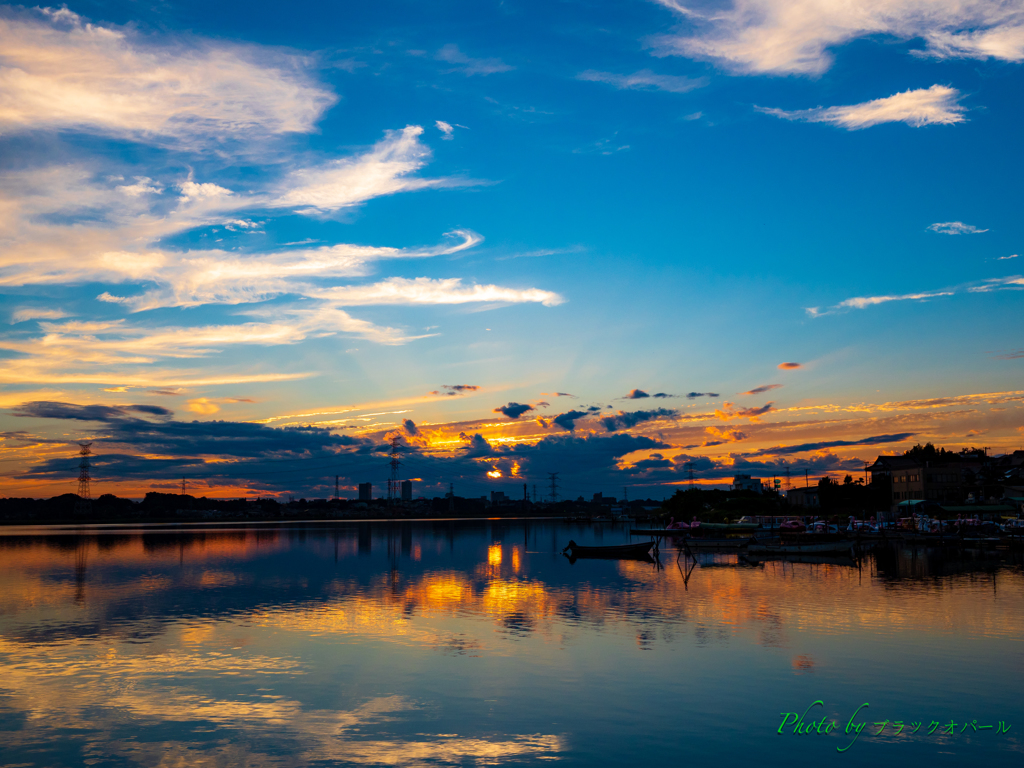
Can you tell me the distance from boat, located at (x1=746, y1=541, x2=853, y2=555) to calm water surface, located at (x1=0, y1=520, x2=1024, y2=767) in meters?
36.9

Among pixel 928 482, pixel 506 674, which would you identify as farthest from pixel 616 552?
pixel 928 482

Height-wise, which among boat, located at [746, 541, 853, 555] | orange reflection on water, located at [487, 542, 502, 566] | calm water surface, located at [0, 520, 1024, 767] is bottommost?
orange reflection on water, located at [487, 542, 502, 566]

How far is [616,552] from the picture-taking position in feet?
360

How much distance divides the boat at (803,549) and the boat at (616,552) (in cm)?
1543

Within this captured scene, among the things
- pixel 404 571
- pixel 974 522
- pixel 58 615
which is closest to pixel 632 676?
pixel 58 615

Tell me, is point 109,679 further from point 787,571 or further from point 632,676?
point 787,571

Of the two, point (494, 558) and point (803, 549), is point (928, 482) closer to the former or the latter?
point (803, 549)

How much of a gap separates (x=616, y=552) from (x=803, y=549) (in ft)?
87.1

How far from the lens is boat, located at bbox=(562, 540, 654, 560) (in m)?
108

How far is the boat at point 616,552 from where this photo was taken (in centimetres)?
10754

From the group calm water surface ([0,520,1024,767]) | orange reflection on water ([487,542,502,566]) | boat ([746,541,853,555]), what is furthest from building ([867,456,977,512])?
calm water surface ([0,520,1024,767])

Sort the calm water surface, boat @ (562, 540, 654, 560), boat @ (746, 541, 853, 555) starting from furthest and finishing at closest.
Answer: boat @ (562, 540, 654, 560)
boat @ (746, 541, 853, 555)
the calm water surface

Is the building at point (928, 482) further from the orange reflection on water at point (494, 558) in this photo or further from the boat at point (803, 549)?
the orange reflection on water at point (494, 558)

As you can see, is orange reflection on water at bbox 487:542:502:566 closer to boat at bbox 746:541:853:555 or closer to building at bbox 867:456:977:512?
boat at bbox 746:541:853:555
